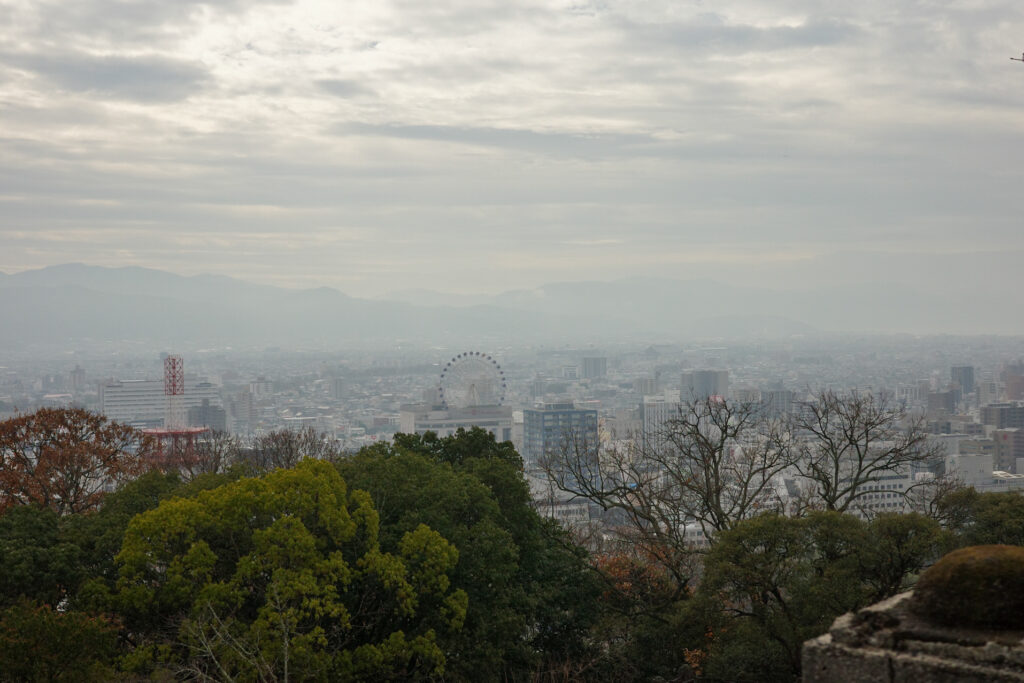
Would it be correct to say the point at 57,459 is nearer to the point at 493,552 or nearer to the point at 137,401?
the point at 493,552

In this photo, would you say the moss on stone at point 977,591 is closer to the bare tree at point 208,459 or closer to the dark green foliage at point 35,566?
the dark green foliage at point 35,566

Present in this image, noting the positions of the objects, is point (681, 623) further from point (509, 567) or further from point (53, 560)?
point (53, 560)

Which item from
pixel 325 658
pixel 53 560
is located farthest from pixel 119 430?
pixel 325 658

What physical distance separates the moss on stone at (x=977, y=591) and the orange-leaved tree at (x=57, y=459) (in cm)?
1489

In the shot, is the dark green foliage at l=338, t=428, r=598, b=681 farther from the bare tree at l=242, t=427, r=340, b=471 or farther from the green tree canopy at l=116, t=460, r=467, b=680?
the bare tree at l=242, t=427, r=340, b=471

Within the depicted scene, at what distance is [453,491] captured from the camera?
43.9 feet

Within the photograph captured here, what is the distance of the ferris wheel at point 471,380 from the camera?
90812 millimetres

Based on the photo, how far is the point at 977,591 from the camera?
734 cm

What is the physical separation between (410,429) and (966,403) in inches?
2934

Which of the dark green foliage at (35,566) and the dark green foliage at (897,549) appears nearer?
the dark green foliage at (35,566)

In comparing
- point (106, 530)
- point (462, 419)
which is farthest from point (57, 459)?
point (462, 419)

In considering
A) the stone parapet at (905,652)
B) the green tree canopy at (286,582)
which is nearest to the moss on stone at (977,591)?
the stone parapet at (905,652)

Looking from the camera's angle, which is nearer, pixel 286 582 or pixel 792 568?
pixel 286 582

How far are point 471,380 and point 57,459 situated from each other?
239 ft
